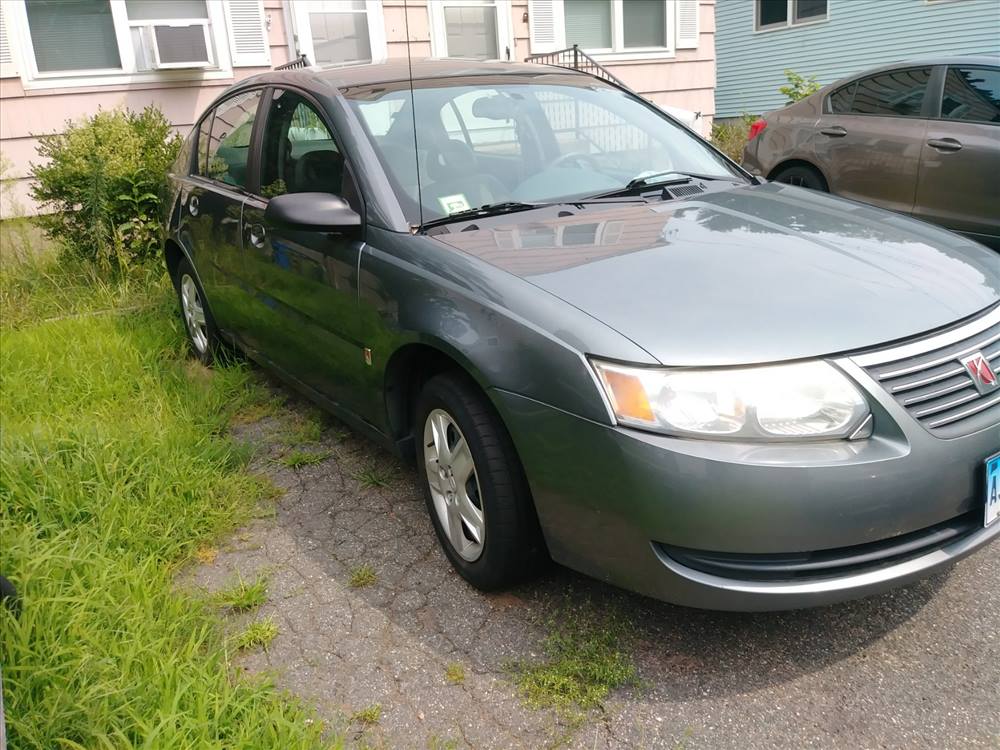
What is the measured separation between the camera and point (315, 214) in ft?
9.95

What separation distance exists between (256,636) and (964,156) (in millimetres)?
5560

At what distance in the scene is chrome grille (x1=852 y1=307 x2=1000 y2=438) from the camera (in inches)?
85.5

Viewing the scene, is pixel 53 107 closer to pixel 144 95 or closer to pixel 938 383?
pixel 144 95

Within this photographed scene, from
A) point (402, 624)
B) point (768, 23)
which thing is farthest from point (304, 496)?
point (768, 23)

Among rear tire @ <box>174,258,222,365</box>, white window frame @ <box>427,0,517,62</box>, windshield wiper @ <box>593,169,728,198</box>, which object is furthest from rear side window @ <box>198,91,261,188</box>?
white window frame @ <box>427,0,517,62</box>

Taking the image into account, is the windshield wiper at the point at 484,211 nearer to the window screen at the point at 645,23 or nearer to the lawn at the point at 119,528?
the lawn at the point at 119,528

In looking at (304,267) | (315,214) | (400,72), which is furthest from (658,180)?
(304,267)

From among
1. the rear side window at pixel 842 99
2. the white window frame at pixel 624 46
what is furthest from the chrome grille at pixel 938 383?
the white window frame at pixel 624 46

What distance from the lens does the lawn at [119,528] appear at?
2.20 m

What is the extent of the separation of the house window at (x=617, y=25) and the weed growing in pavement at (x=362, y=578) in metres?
8.76

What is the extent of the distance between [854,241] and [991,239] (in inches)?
151

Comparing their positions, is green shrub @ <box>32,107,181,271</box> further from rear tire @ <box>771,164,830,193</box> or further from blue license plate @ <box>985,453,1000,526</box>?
blue license plate @ <box>985,453,1000,526</box>

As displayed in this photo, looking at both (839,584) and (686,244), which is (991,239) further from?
(839,584)

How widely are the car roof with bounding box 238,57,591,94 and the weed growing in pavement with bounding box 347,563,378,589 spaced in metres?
1.90
